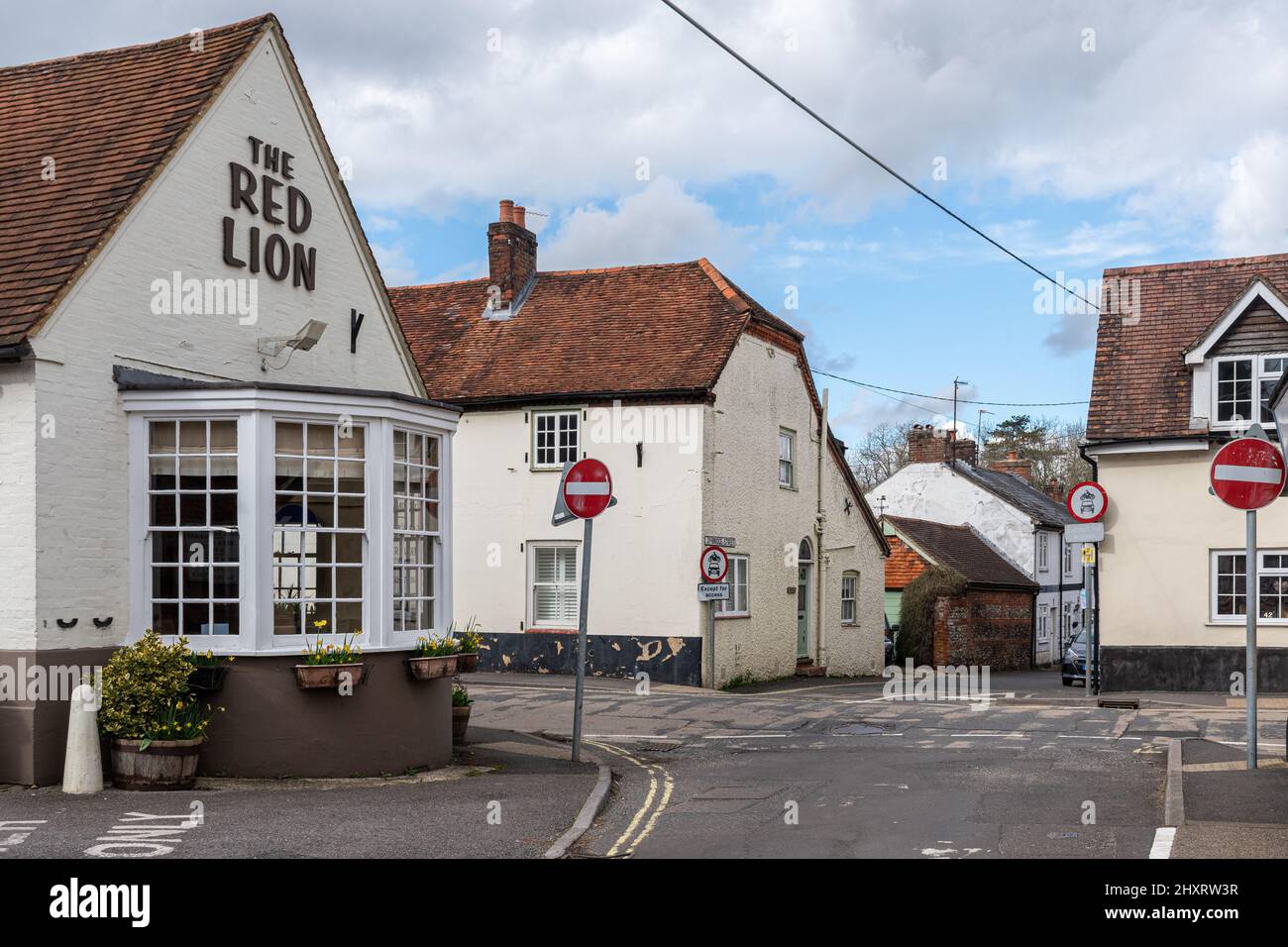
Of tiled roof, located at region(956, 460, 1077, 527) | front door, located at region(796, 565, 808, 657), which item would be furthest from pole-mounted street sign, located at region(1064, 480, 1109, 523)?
tiled roof, located at region(956, 460, 1077, 527)

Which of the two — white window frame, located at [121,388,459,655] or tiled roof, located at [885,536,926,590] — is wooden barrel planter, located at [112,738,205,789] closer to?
white window frame, located at [121,388,459,655]

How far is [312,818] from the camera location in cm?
1051

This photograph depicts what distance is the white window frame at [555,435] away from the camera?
27047 mm

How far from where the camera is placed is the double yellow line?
385 inches

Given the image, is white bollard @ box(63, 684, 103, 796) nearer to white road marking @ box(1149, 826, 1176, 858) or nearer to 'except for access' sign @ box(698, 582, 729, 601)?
white road marking @ box(1149, 826, 1176, 858)

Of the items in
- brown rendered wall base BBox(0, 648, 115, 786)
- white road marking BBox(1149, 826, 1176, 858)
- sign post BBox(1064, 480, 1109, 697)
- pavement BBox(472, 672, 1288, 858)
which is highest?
sign post BBox(1064, 480, 1109, 697)

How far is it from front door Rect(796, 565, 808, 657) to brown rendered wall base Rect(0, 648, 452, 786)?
1849 centimetres

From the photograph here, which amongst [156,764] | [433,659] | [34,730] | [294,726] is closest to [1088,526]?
[433,659]

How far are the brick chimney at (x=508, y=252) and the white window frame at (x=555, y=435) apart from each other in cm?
390

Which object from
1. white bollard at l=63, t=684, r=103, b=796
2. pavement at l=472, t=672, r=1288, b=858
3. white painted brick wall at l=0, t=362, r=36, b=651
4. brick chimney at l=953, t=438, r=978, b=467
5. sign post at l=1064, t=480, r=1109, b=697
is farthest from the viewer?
brick chimney at l=953, t=438, r=978, b=467

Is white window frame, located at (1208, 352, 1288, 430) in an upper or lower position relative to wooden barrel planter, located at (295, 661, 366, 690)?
upper

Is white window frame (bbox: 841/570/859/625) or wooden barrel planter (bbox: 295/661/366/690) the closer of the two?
wooden barrel planter (bbox: 295/661/366/690)

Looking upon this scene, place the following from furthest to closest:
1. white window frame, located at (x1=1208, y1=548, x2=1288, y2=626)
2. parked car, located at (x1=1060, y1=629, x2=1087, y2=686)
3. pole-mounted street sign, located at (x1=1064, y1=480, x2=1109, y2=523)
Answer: parked car, located at (x1=1060, y1=629, x2=1087, y2=686) < white window frame, located at (x1=1208, y1=548, x2=1288, y2=626) < pole-mounted street sign, located at (x1=1064, y1=480, x2=1109, y2=523)
